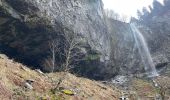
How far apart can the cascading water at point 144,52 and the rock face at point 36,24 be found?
1343 centimetres

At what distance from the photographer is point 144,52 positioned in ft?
186

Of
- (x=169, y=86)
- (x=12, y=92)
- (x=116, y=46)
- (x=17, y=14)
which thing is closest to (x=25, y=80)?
(x=12, y=92)

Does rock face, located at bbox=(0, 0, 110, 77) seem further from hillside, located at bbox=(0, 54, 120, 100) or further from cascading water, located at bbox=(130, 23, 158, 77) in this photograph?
cascading water, located at bbox=(130, 23, 158, 77)

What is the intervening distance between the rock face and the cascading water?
44.0 ft

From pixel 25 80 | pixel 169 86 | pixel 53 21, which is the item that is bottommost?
pixel 169 86

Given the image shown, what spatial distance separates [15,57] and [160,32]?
32.5 metres

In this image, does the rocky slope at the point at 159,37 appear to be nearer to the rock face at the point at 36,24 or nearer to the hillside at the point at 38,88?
the rock face at the point at 36,24

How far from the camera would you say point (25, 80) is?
26.1 m

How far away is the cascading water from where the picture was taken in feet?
172

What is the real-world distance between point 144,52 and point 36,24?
27.4 m

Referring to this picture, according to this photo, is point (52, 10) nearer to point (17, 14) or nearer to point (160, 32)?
point (17, 14)

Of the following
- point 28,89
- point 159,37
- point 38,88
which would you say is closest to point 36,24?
point 38,88

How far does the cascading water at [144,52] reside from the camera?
52.6m

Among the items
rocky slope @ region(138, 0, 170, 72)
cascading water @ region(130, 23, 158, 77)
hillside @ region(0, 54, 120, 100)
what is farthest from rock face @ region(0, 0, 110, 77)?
rocky slope @ region(138, 0, 170, 72)
